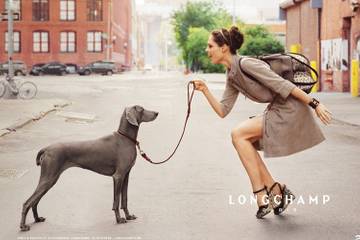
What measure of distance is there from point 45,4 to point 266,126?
268 ft

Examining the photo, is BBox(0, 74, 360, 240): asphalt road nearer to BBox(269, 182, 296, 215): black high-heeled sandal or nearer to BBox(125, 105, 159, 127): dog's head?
BBox(269, 182, 296, 215): black high-heeled sandal

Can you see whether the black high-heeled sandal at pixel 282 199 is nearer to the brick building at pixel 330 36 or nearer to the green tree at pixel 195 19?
the brick building at pixel 330 36

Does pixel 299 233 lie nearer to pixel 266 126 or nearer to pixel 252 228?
pixel 252 228

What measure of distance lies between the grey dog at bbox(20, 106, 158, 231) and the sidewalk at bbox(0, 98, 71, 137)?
899 cm

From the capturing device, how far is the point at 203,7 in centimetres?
8581

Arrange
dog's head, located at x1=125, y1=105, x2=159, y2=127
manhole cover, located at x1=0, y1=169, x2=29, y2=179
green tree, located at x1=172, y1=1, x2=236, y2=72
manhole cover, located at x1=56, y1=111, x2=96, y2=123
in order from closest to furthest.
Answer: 1. dog's head, located at x1=125, y1=105, x2=159, y2=127
2. manhole cover, located at x1=0, y1=169, x2=29, y2=179
3. manhole cover, located at x1=56, y1=111, x2=96, y2=123
4. green tree, located at x1=172, y1=1, x2=236, y2=72

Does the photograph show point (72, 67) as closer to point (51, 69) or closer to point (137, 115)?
point (51, 69)

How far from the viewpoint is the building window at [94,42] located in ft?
279

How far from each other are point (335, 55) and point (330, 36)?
4.89ft

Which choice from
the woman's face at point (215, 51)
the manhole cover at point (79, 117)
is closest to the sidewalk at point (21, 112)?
the manhole cover at point (79, 117)

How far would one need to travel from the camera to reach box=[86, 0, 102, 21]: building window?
3374 inches

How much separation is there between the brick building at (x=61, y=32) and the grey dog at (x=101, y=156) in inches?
3103

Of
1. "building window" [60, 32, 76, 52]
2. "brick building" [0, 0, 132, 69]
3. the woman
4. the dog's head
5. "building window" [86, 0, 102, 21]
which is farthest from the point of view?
"building window" [86, 0, 102, 21]

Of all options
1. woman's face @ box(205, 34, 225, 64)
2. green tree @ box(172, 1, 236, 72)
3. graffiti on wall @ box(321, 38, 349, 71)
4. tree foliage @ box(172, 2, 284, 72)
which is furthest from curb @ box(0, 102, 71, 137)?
green tree @ box(172, 1, 236, 72)
